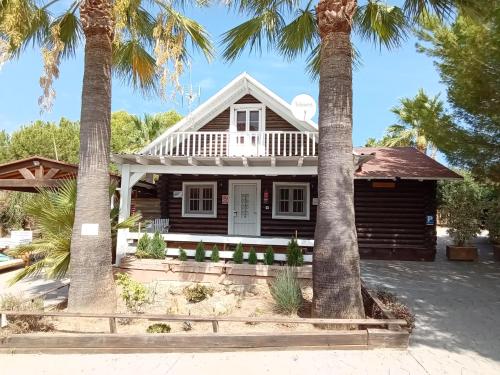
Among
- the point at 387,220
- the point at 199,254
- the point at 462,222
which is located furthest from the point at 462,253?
the point at 199,254

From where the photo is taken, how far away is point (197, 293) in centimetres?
834

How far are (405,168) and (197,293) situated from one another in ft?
29.2

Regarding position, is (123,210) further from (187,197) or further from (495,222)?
(495,222)

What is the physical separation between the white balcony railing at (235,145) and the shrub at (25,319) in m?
7.29

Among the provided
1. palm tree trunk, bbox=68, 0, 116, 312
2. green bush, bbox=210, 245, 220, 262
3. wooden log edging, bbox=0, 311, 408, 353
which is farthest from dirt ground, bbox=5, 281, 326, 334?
green bush, bbox=210, 245, 220, 262

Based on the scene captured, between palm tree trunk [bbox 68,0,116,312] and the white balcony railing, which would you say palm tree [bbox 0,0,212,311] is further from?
the white balcony railing

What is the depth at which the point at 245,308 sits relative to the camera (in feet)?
25.1

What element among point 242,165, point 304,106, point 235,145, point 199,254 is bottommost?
point 199,254

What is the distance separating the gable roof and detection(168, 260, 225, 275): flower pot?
5.32 metres

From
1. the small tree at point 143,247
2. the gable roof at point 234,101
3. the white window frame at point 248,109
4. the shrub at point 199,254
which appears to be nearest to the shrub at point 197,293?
the shrub at point 199,254

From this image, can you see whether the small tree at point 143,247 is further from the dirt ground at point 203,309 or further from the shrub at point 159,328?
the shrub at point 159,328

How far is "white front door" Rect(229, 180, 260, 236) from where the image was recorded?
49.2 ft

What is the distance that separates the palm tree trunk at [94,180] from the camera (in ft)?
22.4

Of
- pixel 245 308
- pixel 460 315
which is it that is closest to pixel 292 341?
pixel 245 308
